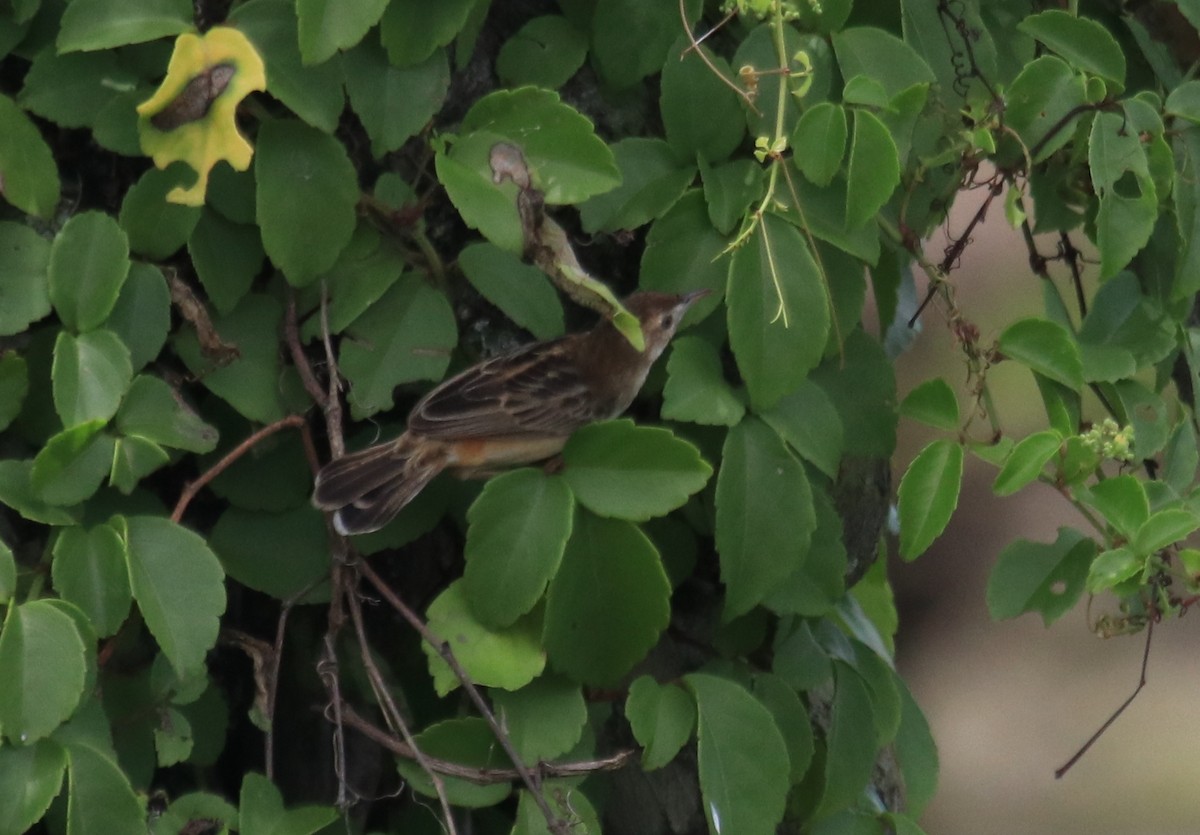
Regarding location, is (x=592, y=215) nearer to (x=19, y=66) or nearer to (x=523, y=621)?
(x=523, y=621)

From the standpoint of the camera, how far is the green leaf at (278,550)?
1779 mm

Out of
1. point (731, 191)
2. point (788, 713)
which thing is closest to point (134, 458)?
point (731, 191)

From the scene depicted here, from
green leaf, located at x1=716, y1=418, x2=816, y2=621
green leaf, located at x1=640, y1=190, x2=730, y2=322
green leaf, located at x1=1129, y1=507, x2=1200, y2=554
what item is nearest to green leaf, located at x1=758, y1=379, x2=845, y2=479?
green leaf, located at x1=716, y1=418, x2=816, y2=621

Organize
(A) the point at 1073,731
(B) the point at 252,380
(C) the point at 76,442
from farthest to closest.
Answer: (A) the point at 1073,731 → (B) the point at 252,380 → (C) the point at 76,442

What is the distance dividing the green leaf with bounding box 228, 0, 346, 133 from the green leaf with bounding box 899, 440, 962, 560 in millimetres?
784

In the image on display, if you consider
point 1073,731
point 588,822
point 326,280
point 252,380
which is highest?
point 326,280

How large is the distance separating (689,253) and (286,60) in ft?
1.68

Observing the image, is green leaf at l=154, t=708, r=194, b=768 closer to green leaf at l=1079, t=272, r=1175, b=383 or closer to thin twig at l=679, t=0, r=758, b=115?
thin twig at l=679, t=0, r=758, b=115

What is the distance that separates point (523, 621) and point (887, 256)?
2.34 feet

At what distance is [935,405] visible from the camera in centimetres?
180

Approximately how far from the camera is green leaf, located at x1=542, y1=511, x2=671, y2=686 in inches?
64.2

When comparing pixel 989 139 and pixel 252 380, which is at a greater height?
pixel 989 139

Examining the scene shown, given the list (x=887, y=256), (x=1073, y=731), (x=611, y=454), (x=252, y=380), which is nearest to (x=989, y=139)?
(x=887, y=256)

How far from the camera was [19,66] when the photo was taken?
1719 mm
